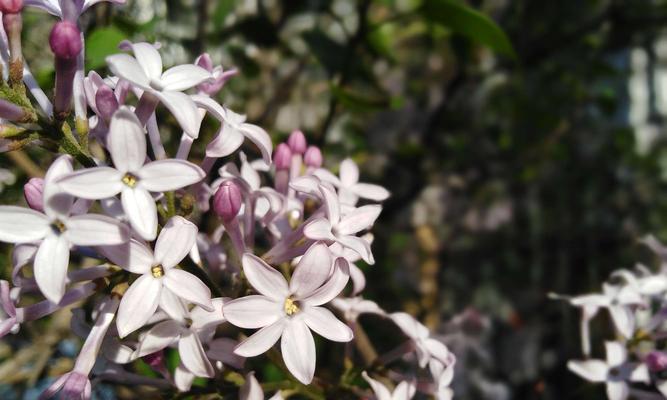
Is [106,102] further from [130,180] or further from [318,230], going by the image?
[318,230]

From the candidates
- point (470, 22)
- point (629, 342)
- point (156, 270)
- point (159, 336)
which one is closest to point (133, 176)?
point (156, 270)

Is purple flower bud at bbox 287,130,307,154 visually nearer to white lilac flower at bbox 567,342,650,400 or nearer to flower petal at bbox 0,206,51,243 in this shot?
flower petal at bbox 0,206,51,243

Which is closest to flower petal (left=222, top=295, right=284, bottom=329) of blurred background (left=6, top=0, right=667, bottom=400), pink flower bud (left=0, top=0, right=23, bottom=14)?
pink flower bud (left=0, top=0, right=23, bottom=14)

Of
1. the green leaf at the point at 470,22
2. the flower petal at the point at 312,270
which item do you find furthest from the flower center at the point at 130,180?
the green leaf at the point at 470,22

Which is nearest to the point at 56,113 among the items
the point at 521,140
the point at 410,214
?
the point at 521,140

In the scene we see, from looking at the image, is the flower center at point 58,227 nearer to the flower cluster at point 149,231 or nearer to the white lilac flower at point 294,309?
the flower cluster at point 149,231

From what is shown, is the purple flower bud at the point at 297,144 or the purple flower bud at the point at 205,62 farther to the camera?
the purple flower bud at the point at 297,144

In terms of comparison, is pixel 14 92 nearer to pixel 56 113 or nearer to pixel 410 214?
pixel 56 113
